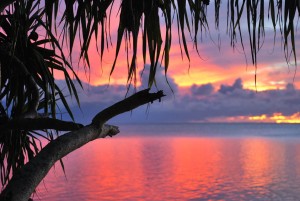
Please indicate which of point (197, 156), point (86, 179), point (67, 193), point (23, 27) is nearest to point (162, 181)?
point (86, 179)

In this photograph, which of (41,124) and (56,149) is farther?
(41,124)

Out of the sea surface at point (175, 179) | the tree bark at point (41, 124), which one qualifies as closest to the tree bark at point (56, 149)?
the tree bark at point (41, 124)

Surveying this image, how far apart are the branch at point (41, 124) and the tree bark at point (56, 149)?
0.03 meters

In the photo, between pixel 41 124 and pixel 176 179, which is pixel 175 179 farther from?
pixel 41 124

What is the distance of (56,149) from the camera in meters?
1.12

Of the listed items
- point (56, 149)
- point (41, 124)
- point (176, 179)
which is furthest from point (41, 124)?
point (176, 179)

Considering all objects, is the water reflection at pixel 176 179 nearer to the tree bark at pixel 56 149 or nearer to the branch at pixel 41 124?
the branch at pixel 41 124

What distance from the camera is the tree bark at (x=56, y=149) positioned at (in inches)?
40.3

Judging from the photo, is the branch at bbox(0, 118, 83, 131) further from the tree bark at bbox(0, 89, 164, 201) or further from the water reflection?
the water reflection

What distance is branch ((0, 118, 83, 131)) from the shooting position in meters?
1.19

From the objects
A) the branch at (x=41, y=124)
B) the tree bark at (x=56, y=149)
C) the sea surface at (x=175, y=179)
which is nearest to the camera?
the tree bark at (x=56, y=149)

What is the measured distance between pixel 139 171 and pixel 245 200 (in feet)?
31.9

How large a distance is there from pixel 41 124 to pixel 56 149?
0.12m

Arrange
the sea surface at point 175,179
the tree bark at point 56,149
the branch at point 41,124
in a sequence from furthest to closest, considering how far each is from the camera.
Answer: the sea surface at point 175,179
the branch at point 41,124
the tree bark at point 56,149
